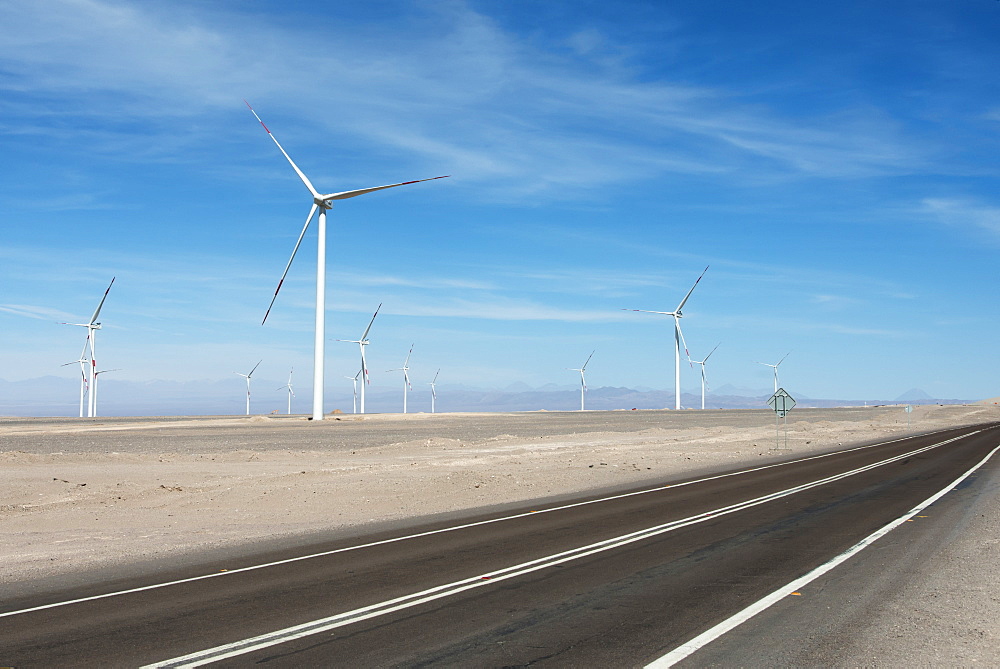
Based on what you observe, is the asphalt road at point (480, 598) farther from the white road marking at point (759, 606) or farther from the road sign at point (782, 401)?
the road sign at point (782, 401)

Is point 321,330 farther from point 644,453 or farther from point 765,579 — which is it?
point 765,579

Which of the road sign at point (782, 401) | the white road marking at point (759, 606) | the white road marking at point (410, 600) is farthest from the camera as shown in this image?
the road sign at point (782, 401)

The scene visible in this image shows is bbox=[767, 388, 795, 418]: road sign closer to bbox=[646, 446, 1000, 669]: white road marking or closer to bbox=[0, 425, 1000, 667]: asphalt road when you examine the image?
bbox=[0, 425, 1000, 667]: asphalt road

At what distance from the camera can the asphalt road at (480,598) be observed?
7172 millimetres

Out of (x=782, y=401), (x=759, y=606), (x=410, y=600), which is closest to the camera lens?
(x=759, y=606)

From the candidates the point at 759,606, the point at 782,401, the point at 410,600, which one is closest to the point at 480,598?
the point at 410,600

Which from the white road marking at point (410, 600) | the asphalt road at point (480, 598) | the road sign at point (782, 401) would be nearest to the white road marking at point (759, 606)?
the asphalt road at point (480, 598)

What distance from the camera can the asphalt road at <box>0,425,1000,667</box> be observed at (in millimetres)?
7172

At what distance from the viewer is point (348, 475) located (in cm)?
2641

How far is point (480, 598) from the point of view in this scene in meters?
9.16

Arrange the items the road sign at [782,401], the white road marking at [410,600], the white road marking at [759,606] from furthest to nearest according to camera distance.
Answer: the road sign at [782,401]
the white road marking at [410,600]
the white road marking at [759,606]

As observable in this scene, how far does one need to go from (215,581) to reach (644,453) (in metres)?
30.5

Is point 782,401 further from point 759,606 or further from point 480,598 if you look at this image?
point 480,598

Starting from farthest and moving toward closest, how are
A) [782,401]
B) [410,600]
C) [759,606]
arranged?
[782,401] → [410,600] → [759,606]
